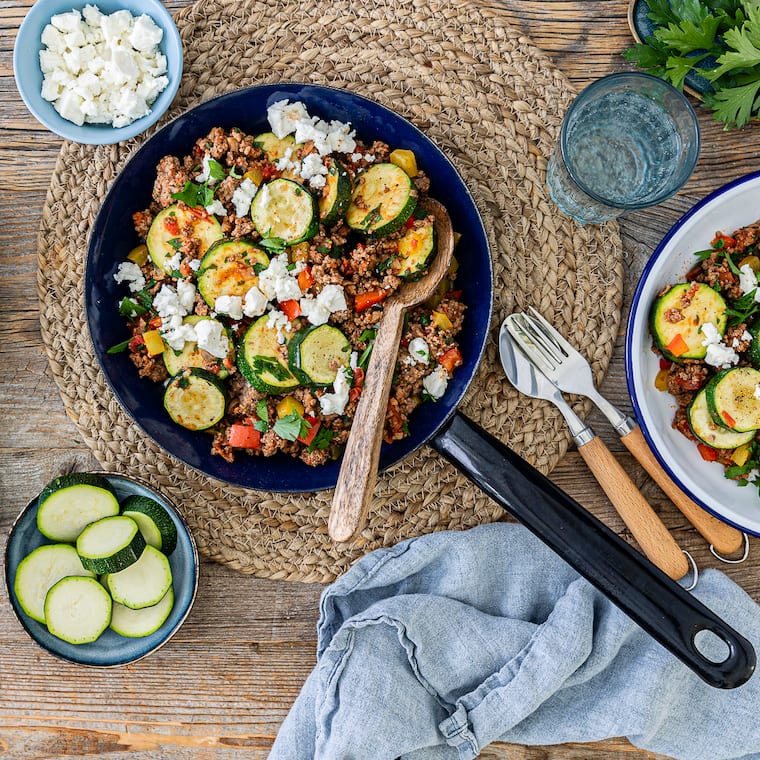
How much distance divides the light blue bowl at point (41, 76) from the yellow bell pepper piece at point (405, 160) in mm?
821

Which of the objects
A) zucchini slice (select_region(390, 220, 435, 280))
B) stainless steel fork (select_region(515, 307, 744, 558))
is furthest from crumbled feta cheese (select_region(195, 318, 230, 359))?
stainless steel fork (select_region(515, 307, 744, 558))

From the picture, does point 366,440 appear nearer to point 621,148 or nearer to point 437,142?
point 437,142

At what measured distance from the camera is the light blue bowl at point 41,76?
8.40 ft

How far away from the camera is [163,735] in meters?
2.95

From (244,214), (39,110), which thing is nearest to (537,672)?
(244,214)

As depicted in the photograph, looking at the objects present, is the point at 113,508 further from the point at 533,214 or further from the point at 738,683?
the point at 738,683

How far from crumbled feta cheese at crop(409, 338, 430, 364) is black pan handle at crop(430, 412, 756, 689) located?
0.39 metres

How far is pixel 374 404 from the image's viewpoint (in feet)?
7.80

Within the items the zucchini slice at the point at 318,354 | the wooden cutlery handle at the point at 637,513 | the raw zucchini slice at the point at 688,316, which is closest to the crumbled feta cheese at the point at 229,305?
the zucchini slice at the point at 318,354

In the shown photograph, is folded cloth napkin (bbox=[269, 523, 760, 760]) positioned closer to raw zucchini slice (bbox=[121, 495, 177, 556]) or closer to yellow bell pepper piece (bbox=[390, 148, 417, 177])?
raw zucchini slice (bbox=[121, 495, 177, 556])

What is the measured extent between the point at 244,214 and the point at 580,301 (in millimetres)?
1307

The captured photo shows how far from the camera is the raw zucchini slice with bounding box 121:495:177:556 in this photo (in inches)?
105

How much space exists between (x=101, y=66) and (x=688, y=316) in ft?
7.43

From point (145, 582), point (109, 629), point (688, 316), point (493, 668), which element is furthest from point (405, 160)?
point (109, 629)
